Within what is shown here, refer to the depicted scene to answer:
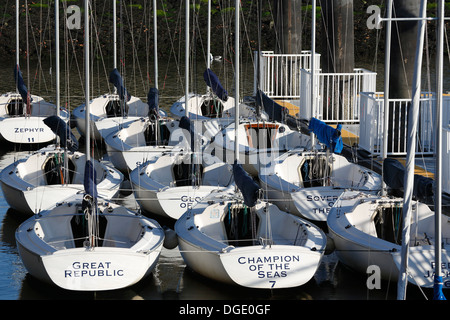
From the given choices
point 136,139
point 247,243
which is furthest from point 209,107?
point 247,243

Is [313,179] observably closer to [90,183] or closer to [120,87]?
[90,183]

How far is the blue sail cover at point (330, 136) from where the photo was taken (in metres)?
21.4

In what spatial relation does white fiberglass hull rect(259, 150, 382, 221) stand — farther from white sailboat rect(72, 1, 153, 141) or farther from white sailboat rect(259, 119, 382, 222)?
white sailboat rect(72, 1, 153, 141)

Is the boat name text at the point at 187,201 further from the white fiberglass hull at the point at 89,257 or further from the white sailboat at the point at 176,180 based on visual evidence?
the white fiberglass hull at the point at 89,257

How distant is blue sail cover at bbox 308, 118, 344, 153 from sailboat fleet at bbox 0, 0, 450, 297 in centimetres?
2

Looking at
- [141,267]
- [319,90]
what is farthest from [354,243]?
[319,90]

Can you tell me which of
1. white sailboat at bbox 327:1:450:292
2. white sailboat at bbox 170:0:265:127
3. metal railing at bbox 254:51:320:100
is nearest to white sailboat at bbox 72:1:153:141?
white sailboat at bbox 170:0:265:127

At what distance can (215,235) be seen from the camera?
18312 millimetres

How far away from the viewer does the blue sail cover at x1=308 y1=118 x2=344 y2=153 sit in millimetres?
21359

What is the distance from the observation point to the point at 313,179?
22.2 meters

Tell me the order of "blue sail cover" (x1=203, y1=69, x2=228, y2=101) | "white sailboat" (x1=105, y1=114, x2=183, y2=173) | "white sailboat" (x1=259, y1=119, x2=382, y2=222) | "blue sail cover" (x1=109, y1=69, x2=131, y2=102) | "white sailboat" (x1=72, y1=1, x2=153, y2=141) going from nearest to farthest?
"white sailboat" (x1=259, y1=119, x2=382, y2=222) < "white sailboat" (x1=105, y1=114, x2=183, y2=173) < "blue sail cover" (x1=203, y1=69, x2=228, y2=101) < "white sailboat" (x1=72, y1=1, x2=153, y2=141) < "blue sail cover" (x1=109, y1=69, x2=131, y2=102)

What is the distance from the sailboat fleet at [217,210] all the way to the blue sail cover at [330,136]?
2 cm

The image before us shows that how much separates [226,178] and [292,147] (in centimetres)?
380

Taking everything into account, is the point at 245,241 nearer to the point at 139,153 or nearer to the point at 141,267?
the point at 141,267
